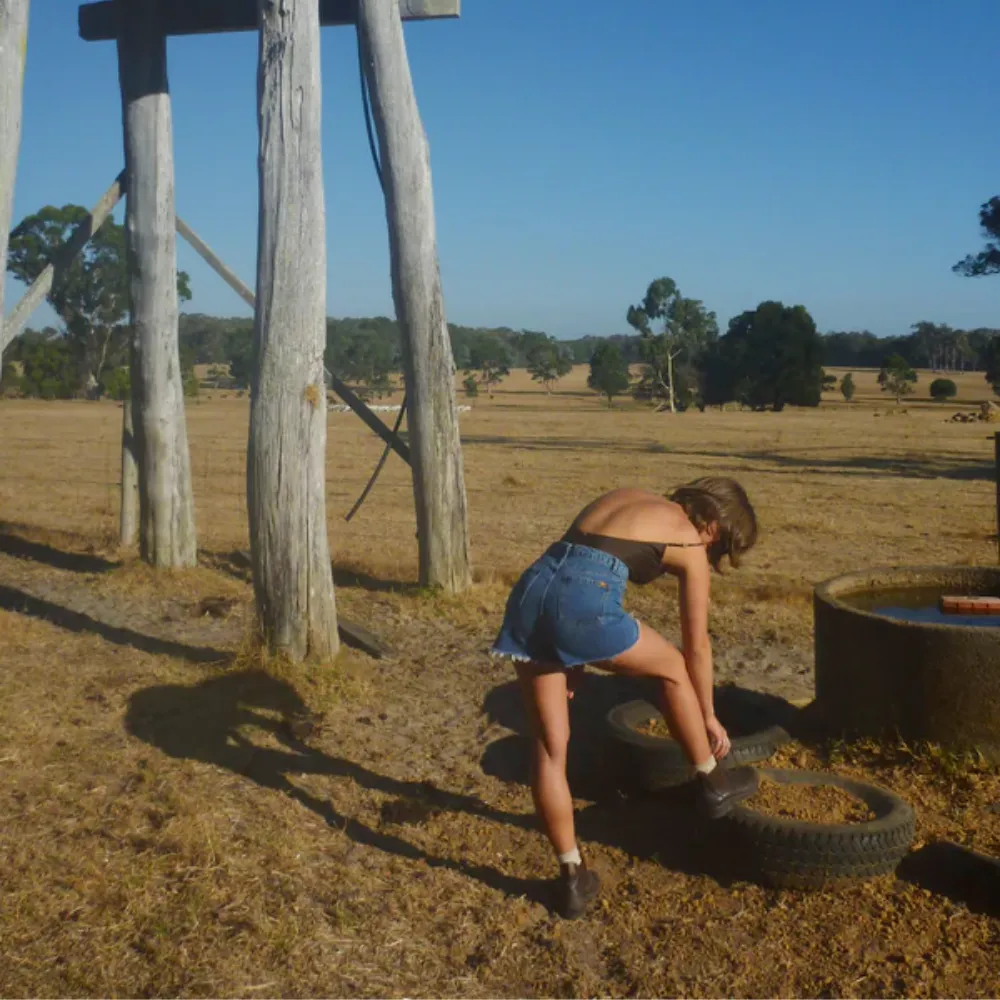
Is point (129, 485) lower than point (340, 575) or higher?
higher

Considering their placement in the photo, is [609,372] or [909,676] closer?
[909,676]

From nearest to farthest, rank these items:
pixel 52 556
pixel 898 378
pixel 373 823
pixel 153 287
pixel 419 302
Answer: pixel 373 823 < pixel 419 302 < pixel 153 287 < pixel 52 556 < pixel 898 378

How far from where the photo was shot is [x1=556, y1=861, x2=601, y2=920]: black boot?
4.17 metres

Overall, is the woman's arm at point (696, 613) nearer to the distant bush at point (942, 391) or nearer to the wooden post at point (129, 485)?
the wooden post at point (129, 485)

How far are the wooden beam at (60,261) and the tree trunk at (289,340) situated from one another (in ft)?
7.66

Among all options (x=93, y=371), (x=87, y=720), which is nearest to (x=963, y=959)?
(x=87, y=720)

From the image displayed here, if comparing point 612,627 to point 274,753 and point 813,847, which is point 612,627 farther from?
point 274,753

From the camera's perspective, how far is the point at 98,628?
805 centimetres

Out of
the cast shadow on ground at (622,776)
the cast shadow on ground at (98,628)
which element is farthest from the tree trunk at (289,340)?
the cast shadow on ground at (622,776)

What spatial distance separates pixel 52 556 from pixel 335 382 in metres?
3.50

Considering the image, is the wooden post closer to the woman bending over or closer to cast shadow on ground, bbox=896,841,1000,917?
the woman bending over

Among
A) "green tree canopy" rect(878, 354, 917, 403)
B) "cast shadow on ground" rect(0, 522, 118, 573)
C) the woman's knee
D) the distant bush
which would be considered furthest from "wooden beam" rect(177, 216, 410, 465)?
the distant bush

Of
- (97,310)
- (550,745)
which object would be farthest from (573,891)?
(97,310)

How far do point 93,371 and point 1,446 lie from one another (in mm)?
29465
